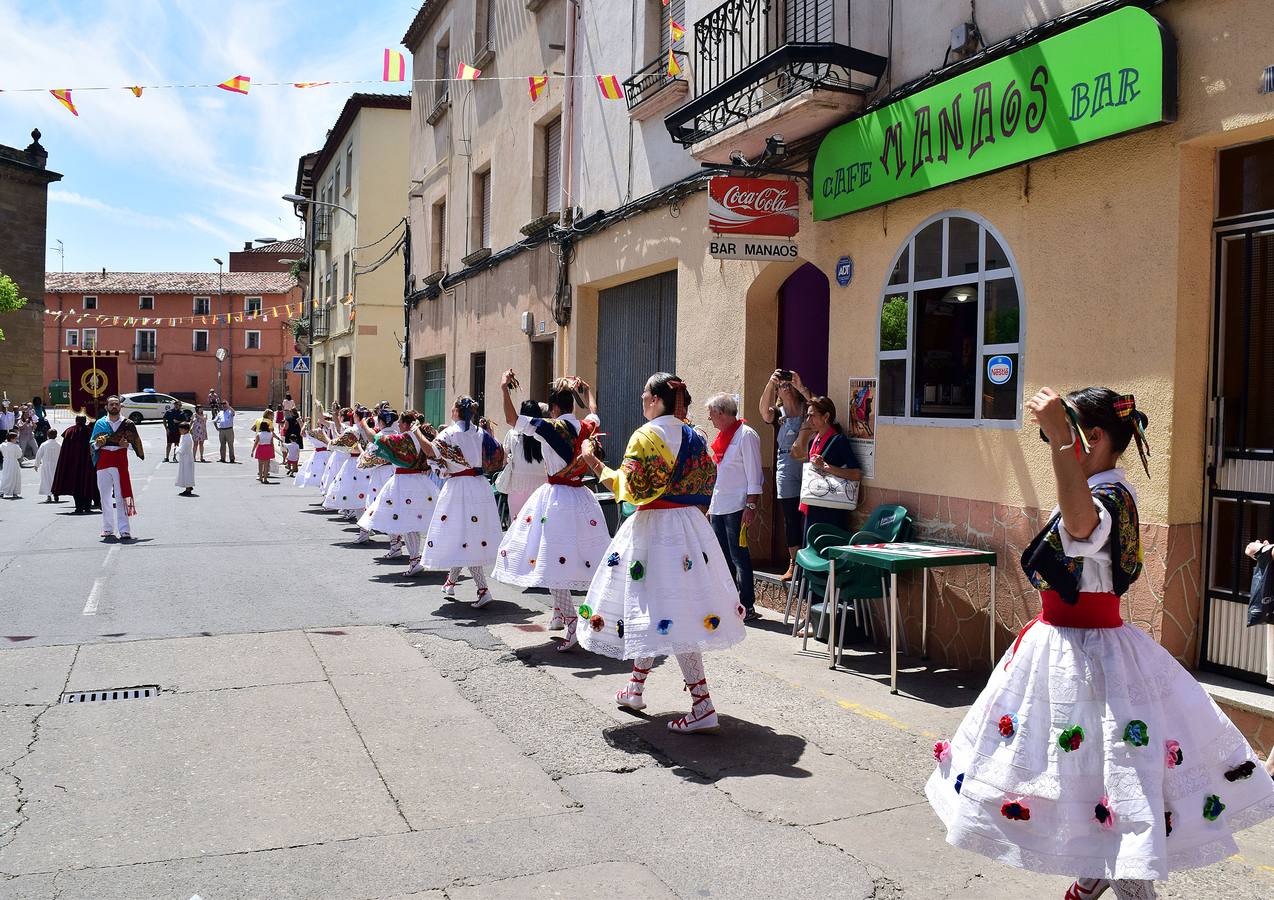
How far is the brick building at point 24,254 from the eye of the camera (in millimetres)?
44625

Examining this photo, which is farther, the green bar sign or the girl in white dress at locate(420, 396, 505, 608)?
the girl in white dress at locate(420, 396, 505, 608)

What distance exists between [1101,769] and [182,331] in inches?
2977

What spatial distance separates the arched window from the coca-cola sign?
4.45 ft

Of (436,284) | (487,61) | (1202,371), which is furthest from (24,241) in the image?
(1202,371)

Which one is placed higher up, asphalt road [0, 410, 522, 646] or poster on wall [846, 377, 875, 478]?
poster on wall [846, 377, 875, 478]

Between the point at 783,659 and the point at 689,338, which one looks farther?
the point at 689,338

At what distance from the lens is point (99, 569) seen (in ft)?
35.8

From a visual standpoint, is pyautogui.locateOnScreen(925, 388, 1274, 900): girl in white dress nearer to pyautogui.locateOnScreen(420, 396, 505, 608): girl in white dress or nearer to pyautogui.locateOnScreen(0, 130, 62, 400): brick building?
pyautogui.locateOnScreen(420, 396, 505, 608): girl in white dress

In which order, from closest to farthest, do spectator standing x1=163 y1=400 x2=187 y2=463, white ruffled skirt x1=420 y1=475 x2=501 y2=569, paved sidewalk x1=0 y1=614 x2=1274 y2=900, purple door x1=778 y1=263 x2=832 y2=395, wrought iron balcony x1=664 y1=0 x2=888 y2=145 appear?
paved sidewalk x1=0 y1=614 x2=1274 y2=900 < wrought iron balcony x1=664 y1=0 x2=888 y2=145 < white ruffled skirt x1=420 y1=475 x2=501 y2=569 < purple door x1=778 y1=263 x2=832 y2=395 < spectator standing x1=163 y1=400 x2=187 y2=463

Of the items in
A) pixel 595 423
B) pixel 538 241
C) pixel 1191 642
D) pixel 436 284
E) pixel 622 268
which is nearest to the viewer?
pixel 1191 642

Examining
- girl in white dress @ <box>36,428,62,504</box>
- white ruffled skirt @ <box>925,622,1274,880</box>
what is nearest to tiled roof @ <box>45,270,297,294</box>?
girl in white dress @ <box>36,428,62,504</box>

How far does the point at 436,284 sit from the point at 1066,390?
53.6 ft

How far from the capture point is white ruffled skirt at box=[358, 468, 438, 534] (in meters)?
11.3

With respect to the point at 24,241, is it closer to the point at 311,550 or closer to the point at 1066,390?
the point at 311,550
